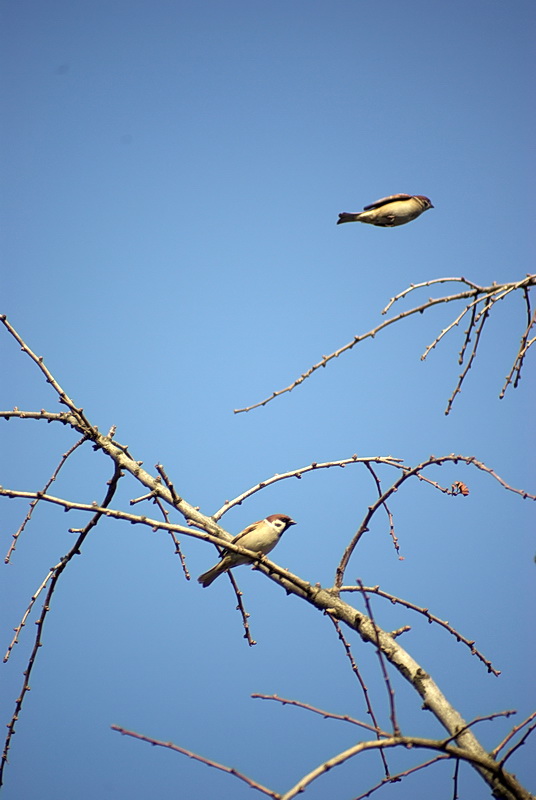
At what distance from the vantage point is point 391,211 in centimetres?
475

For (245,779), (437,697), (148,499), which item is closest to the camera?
(245,779)

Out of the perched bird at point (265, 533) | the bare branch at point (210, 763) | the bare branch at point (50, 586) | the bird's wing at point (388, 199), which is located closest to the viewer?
the bare branch at point (210, 763)

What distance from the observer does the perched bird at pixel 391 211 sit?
4.74 meters

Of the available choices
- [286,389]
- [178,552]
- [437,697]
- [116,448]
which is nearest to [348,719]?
[437,697]

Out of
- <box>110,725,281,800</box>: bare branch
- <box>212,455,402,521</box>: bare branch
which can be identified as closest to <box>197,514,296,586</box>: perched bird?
→ <box>212,455,402,521</box>: bare branch

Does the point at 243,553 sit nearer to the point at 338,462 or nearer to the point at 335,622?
the point at 335,622

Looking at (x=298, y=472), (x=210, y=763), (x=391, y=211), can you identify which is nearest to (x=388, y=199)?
(x=391, y=211)

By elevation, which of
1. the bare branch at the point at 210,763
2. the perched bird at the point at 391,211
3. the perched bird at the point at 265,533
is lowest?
the bare branch at the point at 210,763

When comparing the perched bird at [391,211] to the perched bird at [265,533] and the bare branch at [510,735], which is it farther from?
the bare branch at [510,735]

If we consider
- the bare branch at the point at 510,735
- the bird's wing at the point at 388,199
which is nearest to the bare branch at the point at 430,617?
the bare branch at the point at 510,735

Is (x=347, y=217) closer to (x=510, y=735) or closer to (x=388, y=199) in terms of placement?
(x=388, y=199)

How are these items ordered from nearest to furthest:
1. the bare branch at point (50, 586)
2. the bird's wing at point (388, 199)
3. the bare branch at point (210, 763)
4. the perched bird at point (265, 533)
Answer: the bare branch at point (210, 763) < the bare branch at point (50, 586) < the bird's wing at point (388, 199) < the perched bird at point (265, 533)

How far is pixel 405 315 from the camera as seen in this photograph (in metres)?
3.29

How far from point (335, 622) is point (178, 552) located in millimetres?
875
